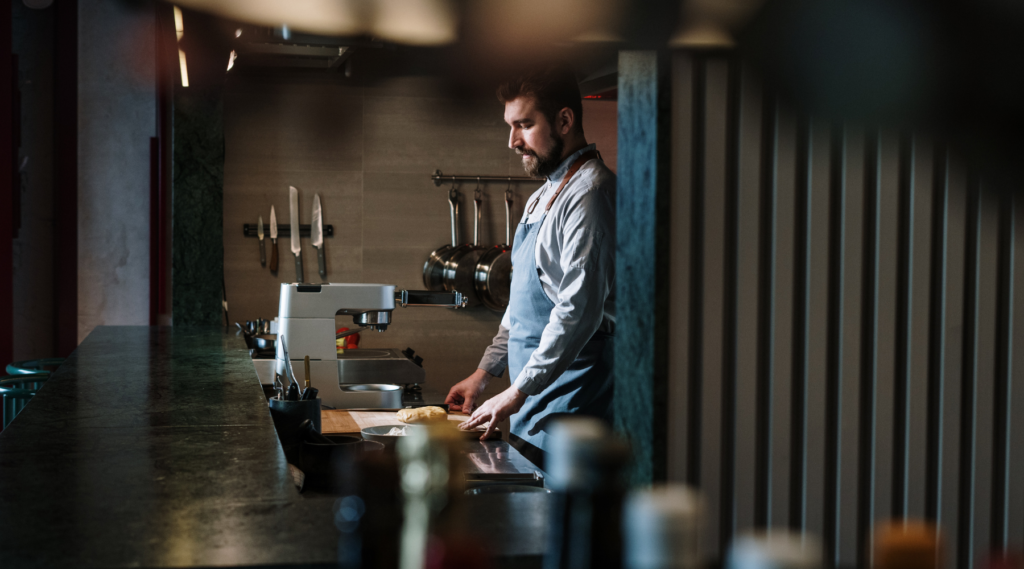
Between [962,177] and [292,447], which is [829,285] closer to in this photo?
[962,177]

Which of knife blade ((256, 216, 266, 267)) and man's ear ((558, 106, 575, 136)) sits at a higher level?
man's ear ((558, 106, 575, 136))

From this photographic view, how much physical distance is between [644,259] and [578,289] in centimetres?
115

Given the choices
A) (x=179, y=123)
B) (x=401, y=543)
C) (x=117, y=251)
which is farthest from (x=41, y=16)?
(x=401, y=543)

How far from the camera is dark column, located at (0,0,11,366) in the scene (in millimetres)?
4414

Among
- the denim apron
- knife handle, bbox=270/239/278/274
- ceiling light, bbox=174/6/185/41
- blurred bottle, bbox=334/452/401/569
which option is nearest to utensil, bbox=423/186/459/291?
knife handle, bbox=270/239/278/274

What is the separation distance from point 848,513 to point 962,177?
499mm

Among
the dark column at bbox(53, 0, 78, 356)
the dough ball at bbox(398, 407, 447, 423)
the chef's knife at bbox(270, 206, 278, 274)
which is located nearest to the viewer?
the dough ball at bbox(398, 407, 447, 423)

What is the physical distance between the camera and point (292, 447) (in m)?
1.65

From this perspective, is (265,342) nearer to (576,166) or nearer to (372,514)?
(576,166)

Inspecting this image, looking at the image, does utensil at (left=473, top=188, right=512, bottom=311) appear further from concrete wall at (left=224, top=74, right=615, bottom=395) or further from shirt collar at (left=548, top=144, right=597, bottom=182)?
shirt collar at (left=548, top=144, right=597, bottom=182)

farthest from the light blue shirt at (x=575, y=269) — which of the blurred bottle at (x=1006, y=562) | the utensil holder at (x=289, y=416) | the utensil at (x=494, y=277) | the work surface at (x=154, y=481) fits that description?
the utensil at (x=494, y=277)

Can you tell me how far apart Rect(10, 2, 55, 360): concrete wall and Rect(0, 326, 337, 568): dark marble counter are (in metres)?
4.09

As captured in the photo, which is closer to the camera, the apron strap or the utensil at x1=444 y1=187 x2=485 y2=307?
the apron strap

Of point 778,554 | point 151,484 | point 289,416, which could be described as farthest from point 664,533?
point 289,416
